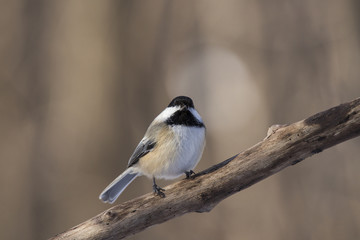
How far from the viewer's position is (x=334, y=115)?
52.7 inches

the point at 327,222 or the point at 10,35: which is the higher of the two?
the point at 10,35

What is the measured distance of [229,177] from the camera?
149cm

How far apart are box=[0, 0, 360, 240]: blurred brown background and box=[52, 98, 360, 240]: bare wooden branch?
1.34 metres

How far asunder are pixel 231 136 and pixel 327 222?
91cm

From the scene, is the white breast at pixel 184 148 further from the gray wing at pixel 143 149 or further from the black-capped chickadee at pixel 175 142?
the gray wing at pixel 143 149

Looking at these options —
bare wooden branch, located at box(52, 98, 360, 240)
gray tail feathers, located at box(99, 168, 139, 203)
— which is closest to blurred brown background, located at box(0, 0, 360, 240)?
gray tail feathers, located at box(99, 168, 139, 203)

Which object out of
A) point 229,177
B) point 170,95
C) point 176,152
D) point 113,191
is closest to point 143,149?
point 176,152

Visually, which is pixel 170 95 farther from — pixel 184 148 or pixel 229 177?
pixel 229 177

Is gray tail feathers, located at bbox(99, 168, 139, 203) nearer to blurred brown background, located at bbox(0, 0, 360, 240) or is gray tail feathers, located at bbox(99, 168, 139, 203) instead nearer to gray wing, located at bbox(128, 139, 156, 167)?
gray wing, located at bbox(128, 139, 156, 167)

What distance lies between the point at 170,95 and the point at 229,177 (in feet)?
6.01

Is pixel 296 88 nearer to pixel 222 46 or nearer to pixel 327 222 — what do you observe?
pixel 222 46

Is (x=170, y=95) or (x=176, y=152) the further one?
(x=170, y=95)

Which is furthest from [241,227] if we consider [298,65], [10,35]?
[10,35]

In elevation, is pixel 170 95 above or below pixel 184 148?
above
